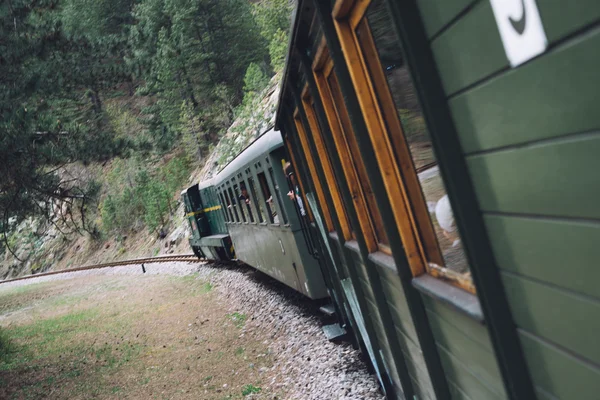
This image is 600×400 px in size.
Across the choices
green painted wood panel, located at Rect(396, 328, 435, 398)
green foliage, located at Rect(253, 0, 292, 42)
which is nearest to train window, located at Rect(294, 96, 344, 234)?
green painted wood panel, located at Rect(396, 328, 435, 398)

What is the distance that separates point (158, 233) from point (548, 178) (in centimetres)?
3919

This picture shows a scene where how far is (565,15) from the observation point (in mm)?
1042

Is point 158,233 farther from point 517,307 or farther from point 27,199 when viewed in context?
point 517,307

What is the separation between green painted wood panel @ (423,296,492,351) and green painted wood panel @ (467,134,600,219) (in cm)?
57

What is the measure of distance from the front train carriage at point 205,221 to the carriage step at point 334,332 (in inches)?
412

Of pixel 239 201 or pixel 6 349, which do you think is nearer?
pixel 239 201

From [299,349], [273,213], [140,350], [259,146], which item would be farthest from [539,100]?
[140,350]

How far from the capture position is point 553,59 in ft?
3.67

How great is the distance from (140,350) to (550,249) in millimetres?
10313

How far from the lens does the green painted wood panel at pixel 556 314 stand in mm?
1221

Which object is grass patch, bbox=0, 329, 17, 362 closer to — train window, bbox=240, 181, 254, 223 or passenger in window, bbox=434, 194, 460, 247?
train window, bbox=240, 181, 254, 223

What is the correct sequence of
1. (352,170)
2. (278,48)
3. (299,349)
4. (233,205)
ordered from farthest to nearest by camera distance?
(278,48) < (233,205) < (299,349) < (352,170)

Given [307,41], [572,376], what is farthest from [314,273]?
[572,376]

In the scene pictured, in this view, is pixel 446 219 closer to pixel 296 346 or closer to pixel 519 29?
pixel 519 29
